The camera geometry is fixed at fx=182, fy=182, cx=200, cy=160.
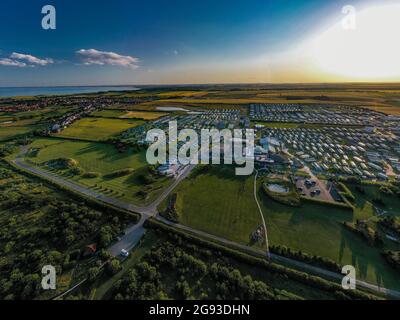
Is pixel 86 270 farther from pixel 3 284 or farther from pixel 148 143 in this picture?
pixel 148 143

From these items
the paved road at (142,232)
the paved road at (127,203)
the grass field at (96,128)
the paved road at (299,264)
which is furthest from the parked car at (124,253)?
the grass field at (96,128)

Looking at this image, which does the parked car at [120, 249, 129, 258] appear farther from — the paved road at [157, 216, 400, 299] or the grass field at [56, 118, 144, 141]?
the grass field at [56, 118, 144, 141]

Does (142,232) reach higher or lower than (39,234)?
higher

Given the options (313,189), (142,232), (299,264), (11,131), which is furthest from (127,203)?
(11,131)

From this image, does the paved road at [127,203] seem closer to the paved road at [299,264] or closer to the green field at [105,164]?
the green field at [105,164]

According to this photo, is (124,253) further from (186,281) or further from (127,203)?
(127,203)
